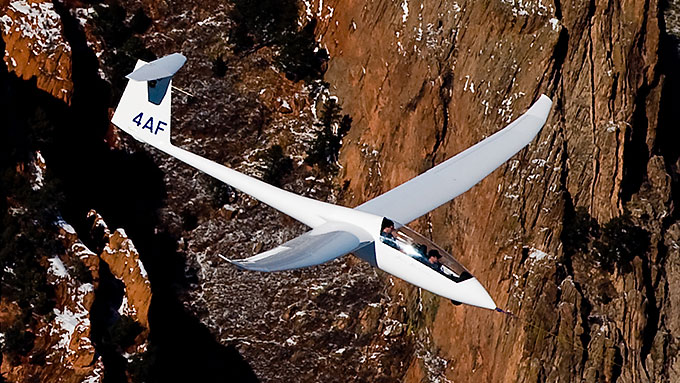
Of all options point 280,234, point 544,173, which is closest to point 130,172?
point 280,234

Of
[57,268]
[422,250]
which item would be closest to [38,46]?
[57,268]

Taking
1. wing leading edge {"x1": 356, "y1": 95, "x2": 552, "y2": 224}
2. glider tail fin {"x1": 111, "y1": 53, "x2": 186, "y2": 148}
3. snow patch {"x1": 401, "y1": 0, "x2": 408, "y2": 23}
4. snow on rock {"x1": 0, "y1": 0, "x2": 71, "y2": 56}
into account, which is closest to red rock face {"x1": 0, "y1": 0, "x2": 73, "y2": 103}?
snow on rock {"x1": 0, "y1": 0, "x2": 71, "y2": 56}

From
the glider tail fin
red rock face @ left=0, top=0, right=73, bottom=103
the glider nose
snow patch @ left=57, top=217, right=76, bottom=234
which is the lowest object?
the glider nose

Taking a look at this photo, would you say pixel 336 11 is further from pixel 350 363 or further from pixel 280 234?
pixel 350 363

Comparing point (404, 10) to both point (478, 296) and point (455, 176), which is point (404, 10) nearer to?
point (455, 176)

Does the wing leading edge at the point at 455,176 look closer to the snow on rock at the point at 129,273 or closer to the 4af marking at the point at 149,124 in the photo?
the 4af marking at the point at 149,124

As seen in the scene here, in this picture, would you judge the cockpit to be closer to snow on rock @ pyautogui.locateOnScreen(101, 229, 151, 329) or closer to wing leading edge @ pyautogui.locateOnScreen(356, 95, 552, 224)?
wing leading edge @ pyautogui.locateOnScreen(356, 95, 552, 224)

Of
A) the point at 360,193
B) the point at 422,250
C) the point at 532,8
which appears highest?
the point at 532,8
